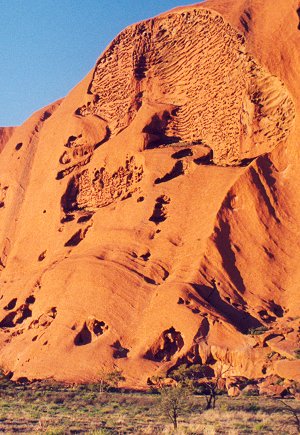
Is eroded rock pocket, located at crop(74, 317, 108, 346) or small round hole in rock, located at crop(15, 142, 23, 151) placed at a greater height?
small round hole in rock, located at crop(15, 142, 23, 151)

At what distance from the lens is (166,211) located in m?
39.1

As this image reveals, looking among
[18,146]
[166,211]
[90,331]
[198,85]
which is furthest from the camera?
[18,146]

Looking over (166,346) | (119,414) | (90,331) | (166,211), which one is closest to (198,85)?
(166,211)

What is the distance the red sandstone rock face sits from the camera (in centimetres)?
3228

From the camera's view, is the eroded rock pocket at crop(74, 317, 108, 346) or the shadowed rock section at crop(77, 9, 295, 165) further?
the shadowed rock section at crop(77, 9, 295, 165)

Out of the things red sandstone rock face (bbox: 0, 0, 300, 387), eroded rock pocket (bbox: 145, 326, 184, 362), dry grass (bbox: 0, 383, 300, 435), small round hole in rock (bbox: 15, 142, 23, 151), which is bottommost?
dry grass (bbox: 0, 383, 300, 435)

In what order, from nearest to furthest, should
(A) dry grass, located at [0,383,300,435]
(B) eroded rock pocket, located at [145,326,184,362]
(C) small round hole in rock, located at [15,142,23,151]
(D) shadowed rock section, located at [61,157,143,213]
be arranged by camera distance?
(A) dry grass, located at [0,383,300,435], (B) eroded rock pocket, located at [145,326,184,362], (D) shadowed rock section, located at [61,157,143,213], (C) small round hole in rock, located at [15,142,23,151]

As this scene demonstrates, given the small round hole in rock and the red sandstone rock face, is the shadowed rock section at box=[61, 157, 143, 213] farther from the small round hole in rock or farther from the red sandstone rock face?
the small round hole in rock

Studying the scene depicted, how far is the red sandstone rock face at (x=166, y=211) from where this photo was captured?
3228 centimetres

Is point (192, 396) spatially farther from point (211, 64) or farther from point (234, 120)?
point (211, 64)

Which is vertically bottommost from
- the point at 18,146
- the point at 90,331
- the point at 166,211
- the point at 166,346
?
the point at 166,346

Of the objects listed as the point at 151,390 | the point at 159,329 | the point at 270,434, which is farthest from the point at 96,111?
the point at 270,434

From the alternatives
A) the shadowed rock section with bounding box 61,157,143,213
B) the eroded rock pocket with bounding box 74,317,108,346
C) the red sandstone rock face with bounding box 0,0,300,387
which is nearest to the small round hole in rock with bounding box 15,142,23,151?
the red sandstone rock face with bounding box 0,0,300,387

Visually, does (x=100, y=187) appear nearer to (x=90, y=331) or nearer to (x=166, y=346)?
(x=90, y=331)
